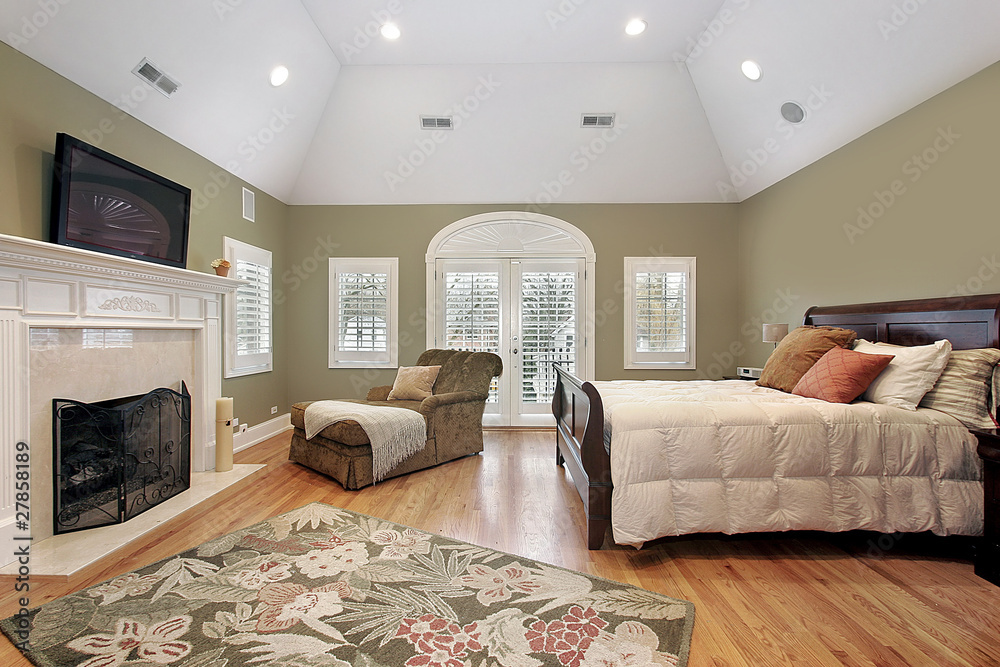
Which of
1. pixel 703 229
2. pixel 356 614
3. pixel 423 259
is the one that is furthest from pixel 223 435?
pixel 703 229

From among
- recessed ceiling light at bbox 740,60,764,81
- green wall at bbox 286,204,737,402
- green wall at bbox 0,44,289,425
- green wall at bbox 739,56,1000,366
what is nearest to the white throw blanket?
green wall at bbox 0,44,289,425

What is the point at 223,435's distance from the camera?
3.71m

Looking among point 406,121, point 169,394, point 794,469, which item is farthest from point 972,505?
point 406,121

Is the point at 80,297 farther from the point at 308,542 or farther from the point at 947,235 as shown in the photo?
the point at 947,235

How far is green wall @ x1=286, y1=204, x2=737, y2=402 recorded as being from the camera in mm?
5523

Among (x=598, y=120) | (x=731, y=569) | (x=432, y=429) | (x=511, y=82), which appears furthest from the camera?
(x=598, y=120)

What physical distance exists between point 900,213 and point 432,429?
3764mm

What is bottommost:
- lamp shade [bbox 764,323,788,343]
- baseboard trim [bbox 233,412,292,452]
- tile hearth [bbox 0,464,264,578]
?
tile hearth [bbox 0,464,264,578]

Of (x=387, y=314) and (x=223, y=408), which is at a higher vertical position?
(x=387, y=314)

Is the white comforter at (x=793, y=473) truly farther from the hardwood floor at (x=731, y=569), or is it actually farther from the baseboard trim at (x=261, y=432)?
the baseboard trim at (x=261, y=432)

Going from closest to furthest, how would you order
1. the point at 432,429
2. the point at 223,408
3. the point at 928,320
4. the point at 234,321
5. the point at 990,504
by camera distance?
the point at 990,504 < the point at 928,320 < the point at 223,408 < the point at 432,429 < the point at 234,321

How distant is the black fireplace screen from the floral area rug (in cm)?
78

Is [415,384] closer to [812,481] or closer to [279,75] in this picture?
[279,75]

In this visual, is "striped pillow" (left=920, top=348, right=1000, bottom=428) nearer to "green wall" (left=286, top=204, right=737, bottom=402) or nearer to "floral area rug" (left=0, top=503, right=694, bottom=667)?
"floral area rug" (left=0, top=503, right=694, bottom=667)
